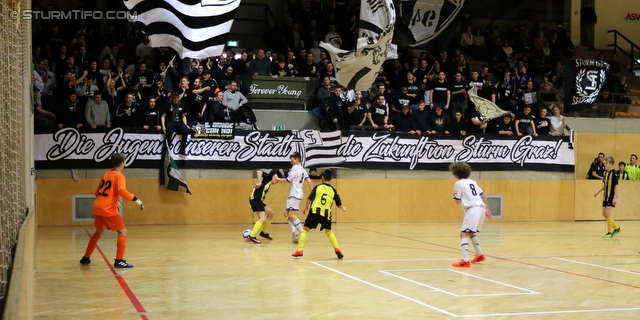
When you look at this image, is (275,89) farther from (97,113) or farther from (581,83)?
(581,83)

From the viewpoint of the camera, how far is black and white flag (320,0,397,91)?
16.4 metres

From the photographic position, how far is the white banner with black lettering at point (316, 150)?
22500mm

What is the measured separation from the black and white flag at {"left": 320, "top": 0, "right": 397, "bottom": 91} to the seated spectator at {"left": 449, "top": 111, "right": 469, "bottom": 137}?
9313 mm

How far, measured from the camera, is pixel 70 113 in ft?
73.5

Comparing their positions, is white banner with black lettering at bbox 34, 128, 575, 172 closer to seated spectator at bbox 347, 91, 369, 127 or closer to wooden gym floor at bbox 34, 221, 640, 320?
seated spectator at bbox 347, 91, 369, 127

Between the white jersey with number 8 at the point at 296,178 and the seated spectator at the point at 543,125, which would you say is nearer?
the white jersey with number 8 at the point at 296,178

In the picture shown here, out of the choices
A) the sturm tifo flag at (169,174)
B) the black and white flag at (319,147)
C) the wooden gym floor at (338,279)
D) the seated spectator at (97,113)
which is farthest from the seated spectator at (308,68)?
the wooden gym floor at (338,279)

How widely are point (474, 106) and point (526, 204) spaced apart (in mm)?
3990

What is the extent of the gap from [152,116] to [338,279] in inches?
502

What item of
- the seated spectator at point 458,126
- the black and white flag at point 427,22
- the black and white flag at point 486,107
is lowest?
the seated spectator at point 458,126

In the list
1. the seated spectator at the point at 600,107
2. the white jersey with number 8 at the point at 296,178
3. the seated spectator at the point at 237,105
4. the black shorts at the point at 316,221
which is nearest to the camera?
the black shorts at the point at 316,221

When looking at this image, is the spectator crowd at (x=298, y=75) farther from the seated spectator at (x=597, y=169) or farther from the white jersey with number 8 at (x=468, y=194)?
the white jersey with number 8 at (x=468, y=194)

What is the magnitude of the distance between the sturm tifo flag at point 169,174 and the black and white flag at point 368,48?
7.95 m

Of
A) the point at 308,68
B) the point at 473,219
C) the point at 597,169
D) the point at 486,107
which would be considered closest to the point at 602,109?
the point at 597,169
